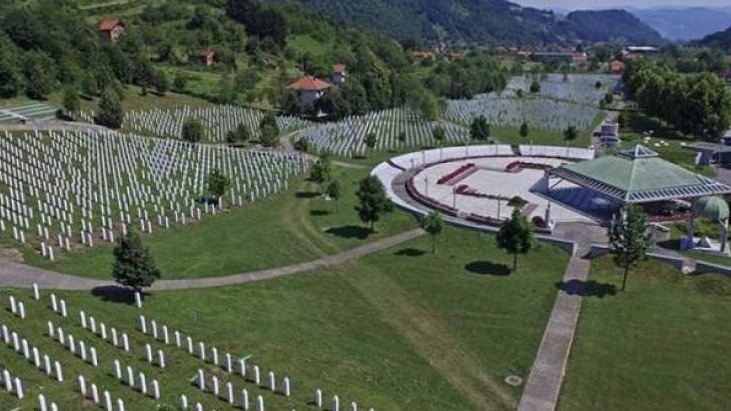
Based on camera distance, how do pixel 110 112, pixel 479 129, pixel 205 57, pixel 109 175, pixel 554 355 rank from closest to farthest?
1. pixel 554 355
2. pixel 109 175
3. pixel 110 112
4. pixel 479 129
5. pixel 205 57

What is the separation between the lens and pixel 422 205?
5612cm

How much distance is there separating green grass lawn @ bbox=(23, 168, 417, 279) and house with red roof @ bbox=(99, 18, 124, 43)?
96660 millimetres

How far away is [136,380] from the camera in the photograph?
25.8m

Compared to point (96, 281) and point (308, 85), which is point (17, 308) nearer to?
point (96, 281)

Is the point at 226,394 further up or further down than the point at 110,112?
further down

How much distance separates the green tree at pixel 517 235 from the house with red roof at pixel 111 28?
116 metres

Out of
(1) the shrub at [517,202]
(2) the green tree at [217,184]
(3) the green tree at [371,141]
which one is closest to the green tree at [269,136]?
(3) the green tree at [371,141]

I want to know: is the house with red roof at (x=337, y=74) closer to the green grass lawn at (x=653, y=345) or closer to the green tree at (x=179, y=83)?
the green tree at (x=179, y=83)

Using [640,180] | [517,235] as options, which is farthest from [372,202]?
[640,180]

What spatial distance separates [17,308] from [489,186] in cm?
4425

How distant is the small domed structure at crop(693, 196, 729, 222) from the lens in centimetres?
4409

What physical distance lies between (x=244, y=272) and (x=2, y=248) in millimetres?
14822

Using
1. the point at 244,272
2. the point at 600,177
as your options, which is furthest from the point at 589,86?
the point at 244,272

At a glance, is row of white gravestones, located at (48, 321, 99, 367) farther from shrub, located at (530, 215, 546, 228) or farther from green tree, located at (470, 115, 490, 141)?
green tree, located at (470, 115, 490, 141)
